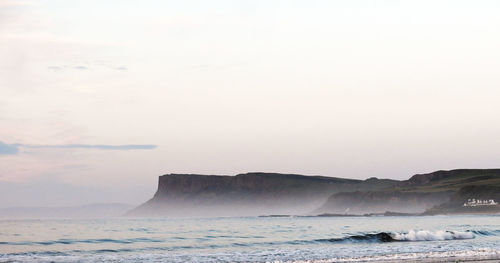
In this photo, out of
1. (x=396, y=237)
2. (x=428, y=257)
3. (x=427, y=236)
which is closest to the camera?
(x=428, y=257)

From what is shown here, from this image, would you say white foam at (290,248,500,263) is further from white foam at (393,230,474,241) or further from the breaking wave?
white foam at (393,230,474,241)

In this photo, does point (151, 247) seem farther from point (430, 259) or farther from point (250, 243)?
point (430, 259)

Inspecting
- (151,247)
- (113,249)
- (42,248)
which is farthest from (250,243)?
(42,248)

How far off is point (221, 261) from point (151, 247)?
46.9 feet

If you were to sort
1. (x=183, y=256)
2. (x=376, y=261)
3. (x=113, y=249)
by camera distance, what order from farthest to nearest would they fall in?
(x=113, y=249), (x=183, y=256), (x=376, y=261)

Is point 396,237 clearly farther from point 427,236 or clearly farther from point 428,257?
point 428,257

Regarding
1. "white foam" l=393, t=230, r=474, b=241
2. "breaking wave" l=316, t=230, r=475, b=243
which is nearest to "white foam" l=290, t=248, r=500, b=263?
"breaking wave" l=316, t=230, r=475, b=243

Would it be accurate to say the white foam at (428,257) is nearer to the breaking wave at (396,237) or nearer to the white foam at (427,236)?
the breaking wave at (396,237)

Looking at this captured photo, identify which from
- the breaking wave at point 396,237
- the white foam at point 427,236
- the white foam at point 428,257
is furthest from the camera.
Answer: the white foam at point 427,236

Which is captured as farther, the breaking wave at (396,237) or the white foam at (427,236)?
the white foam at (427,236)

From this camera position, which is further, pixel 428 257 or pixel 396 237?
pixel 396 237

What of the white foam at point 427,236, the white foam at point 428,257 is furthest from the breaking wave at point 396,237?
the white foam at point 428,257

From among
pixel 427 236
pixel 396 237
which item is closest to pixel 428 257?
pixel 396 237

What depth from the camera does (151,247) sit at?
4528 cm
